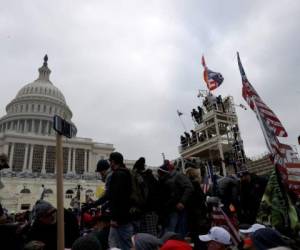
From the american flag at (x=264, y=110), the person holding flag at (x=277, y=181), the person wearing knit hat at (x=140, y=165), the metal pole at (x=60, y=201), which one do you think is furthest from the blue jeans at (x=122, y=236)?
the american flag at (x=264, y=110)

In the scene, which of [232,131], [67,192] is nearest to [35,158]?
[67,192]

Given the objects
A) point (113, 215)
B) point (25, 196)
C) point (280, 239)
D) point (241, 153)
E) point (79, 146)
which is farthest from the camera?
point (79, 146)

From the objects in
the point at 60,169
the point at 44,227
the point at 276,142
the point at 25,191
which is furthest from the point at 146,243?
the point at 25,191

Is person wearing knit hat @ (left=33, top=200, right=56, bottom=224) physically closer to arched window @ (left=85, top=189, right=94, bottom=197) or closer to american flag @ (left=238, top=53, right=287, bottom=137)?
american flag @ (left=238, top=53, right=287, bottom=137)

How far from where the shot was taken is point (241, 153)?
20.1 metres

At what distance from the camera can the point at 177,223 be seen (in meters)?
4.77

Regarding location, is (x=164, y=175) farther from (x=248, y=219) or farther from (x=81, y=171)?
(x=81, y=171)

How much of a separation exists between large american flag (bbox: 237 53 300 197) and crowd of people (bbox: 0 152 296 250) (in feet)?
2.50

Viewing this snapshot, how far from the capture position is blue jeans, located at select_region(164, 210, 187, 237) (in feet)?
15.5

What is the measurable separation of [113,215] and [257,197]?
306cm

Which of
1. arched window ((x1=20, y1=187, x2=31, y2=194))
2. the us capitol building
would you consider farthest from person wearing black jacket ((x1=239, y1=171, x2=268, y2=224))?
arched window ((x1=20, y1=187, x2=31, y2=194))

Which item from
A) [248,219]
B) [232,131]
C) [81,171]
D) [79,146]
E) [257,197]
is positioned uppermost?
[79,146]

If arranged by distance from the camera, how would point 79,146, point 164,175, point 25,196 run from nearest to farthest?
point 164,175
point 25,196
point 79,146

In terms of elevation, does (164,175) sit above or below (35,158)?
below
